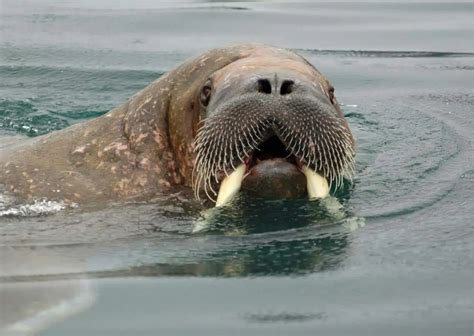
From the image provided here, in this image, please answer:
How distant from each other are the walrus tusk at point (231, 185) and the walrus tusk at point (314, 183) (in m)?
0.44

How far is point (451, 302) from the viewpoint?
7141 millimetres

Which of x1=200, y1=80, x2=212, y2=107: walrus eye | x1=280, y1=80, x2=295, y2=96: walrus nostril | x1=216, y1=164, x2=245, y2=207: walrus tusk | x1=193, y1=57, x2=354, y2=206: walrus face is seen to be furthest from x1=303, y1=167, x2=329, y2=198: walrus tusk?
x1=200, y1=80, x2=212, y2=107: walrus eye

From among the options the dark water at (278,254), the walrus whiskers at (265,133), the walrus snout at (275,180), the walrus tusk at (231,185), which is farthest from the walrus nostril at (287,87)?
the dark water at (278,254)

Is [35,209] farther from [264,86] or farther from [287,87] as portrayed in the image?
[287,87]

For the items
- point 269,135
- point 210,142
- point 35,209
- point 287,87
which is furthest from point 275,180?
point 35,209

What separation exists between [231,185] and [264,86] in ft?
2.35

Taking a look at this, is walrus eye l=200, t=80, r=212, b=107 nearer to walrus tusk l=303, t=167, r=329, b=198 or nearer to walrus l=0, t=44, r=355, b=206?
walrus l=0, t=44, r=355, b=206

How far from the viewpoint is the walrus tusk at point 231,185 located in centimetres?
825

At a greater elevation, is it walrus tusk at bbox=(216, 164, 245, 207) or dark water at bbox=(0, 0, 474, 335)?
walrus tusk at bbox=(216, 164, 245, 207)

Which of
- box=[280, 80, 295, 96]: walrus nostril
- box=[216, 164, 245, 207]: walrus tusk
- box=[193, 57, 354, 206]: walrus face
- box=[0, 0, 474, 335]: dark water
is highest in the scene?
box=[280, 80, 295, 96]: walrus nostril

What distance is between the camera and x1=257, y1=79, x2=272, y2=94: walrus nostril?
8.07 metres

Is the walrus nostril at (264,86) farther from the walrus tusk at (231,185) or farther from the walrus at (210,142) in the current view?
the walrus tusk at (231,185)

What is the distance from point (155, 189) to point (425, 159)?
2.69 meters

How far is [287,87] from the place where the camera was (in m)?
8.09
